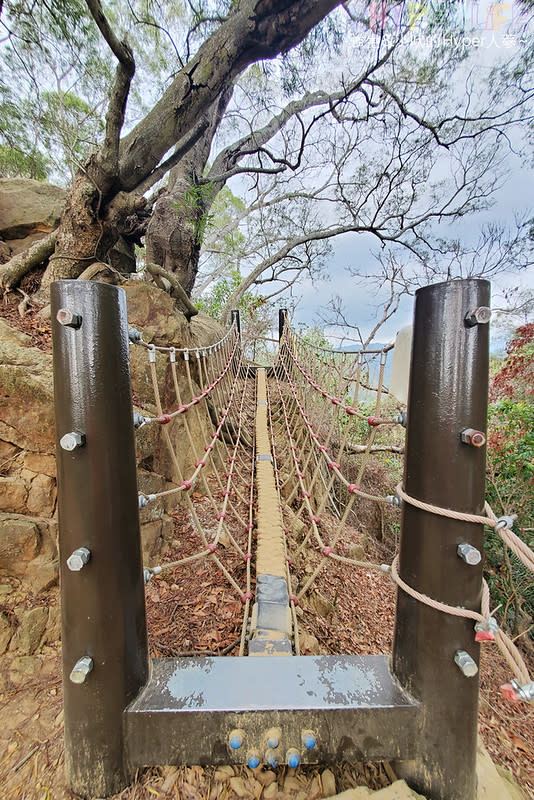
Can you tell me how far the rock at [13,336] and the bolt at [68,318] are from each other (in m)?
1.13

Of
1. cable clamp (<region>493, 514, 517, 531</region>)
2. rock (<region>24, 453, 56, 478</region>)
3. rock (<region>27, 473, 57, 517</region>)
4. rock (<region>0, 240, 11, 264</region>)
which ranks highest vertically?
rock (<region>0, 240, 11, 264</region>)

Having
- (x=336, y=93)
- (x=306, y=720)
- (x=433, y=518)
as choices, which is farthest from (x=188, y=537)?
(x=336, y=93)

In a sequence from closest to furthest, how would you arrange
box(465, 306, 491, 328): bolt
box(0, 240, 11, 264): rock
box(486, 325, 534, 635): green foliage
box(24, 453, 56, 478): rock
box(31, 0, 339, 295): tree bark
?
box(465, 306, 491, 328): bolt → box(24, 453, 56, 478): rock → box(31, 0, 339, 295): tree bark → box(0, 240, 11, 264): rock → box(486, 325, 534, 635): green foliage

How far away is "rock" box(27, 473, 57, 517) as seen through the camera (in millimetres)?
1165

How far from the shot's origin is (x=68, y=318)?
21.1 inches

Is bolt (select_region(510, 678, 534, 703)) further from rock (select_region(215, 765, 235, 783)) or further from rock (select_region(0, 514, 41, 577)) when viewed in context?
rock (select_region(0, 514, 41, 577))

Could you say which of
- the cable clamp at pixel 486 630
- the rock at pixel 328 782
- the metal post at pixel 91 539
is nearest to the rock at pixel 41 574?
the metal post at pixel 91 539

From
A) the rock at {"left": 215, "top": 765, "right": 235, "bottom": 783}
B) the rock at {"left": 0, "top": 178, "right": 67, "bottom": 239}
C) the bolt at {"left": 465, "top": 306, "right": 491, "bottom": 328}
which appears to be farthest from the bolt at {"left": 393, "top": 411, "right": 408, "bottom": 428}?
the rock at {"left": 0, "top": 178, "right": 67, "bottom": 239}

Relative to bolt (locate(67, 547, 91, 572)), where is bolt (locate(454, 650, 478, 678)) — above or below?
below

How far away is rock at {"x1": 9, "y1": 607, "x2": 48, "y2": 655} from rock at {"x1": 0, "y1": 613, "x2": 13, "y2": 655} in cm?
1

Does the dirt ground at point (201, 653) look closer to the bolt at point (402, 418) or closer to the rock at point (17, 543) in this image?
the rock at point (17, 543)

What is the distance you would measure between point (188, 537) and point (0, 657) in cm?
76

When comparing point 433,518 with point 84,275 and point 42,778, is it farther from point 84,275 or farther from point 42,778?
point 84,275

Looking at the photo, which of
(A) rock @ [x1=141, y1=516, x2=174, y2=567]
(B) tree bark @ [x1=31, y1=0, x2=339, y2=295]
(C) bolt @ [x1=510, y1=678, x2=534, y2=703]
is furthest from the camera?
(B) tree bark @ [x1=31, y1=0, x2=339, y2=295]
